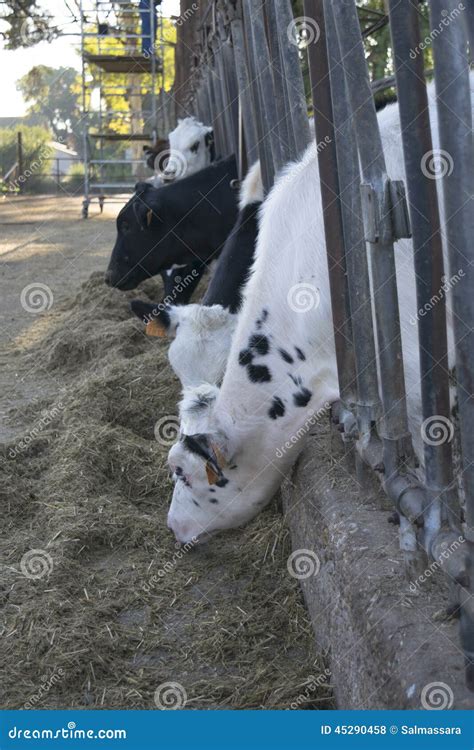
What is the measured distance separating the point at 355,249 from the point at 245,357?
0.63 meters

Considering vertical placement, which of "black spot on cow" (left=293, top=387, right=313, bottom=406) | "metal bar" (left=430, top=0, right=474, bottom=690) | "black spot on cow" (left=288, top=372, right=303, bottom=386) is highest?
"metal bar" (left=430, top=0, right=474, bottom=690)

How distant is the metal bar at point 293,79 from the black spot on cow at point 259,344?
3.50 feet

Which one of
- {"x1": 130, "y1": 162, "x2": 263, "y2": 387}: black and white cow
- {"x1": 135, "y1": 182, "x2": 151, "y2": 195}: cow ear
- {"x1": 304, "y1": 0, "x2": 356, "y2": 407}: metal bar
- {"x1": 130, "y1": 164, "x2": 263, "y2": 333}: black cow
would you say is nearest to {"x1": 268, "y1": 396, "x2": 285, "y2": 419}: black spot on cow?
{"x1": 304, "y1": 0, "x2": 356, "y2": 407}: metal bar

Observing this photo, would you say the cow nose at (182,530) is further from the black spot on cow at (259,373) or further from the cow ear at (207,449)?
the black spot on cow at (259,373)

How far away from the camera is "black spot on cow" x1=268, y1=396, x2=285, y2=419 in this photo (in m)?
3.33

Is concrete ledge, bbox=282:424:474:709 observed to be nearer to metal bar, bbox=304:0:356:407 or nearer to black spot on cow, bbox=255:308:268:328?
metal bar, bbox=304:0:356:407

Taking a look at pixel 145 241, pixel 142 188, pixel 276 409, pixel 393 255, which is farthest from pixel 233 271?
pixel 142 188

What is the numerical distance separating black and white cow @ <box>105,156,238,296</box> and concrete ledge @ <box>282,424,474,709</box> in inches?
167

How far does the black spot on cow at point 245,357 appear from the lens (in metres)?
3.34

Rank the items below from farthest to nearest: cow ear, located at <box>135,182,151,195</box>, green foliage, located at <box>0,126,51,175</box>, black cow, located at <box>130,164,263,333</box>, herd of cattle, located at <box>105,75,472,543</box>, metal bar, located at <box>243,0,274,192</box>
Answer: green foliage, located at <box>0,126,51,175</box> → cow ear, located at <box>135,182,151,195</box> → metal bar, located at <box>243,0,274,192</box> → black cow, located at <box>130,164,263,333</box> → herd of cattle, located at <box>105,75,472,543</box>

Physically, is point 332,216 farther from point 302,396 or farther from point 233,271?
point 233,271

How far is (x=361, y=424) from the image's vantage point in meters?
3.02

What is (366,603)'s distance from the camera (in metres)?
2.38

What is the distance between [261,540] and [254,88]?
303 centimetres
